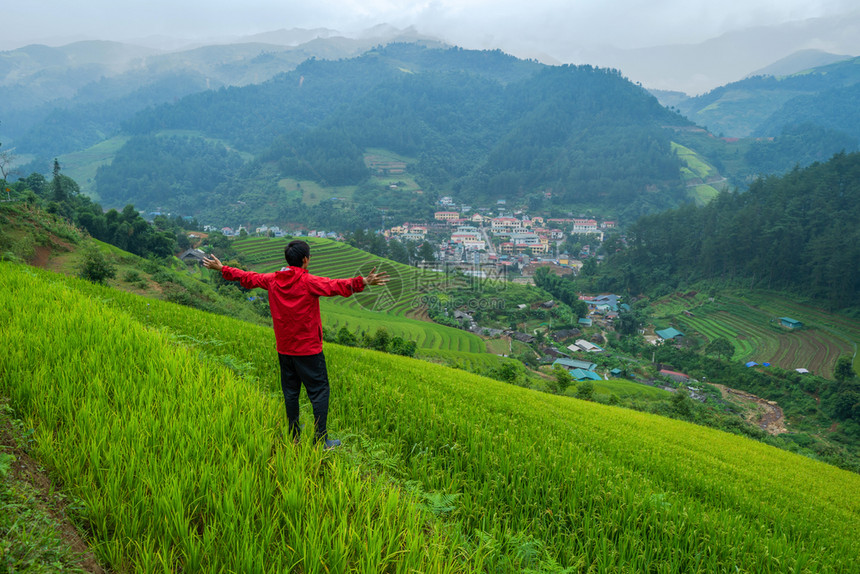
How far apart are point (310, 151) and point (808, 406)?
509 ft

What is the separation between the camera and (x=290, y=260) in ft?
11.1

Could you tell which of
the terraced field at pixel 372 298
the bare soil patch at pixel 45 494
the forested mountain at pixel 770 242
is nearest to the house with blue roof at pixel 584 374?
the terraced field at pixel 372 298

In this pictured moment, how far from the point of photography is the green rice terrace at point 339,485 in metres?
1.94

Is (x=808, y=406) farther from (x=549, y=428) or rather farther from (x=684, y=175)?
(x=684, y=175)

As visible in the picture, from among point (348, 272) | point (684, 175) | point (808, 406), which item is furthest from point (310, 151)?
point (808, 406)

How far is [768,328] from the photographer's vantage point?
155 ft

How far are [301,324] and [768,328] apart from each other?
60.5 meters

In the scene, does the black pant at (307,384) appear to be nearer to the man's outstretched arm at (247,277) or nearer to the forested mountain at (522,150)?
the man's outstretched arm at (247,277)

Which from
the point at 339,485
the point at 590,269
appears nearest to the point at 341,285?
the point at 339,485

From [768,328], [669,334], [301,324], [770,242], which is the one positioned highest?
[301,324]

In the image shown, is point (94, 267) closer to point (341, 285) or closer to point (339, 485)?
point (341, 285)

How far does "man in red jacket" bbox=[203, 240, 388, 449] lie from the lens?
10.9 feet

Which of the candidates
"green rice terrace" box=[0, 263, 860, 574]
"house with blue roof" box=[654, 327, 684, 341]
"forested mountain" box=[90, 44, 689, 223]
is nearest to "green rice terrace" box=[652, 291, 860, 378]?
"house with blue roof" box=[654, 327, 684, 341]

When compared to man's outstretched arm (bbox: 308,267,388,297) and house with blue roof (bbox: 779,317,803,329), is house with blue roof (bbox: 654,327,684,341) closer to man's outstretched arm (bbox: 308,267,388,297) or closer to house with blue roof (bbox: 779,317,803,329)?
house with blue roof (bbox: 779,317,803,329)
